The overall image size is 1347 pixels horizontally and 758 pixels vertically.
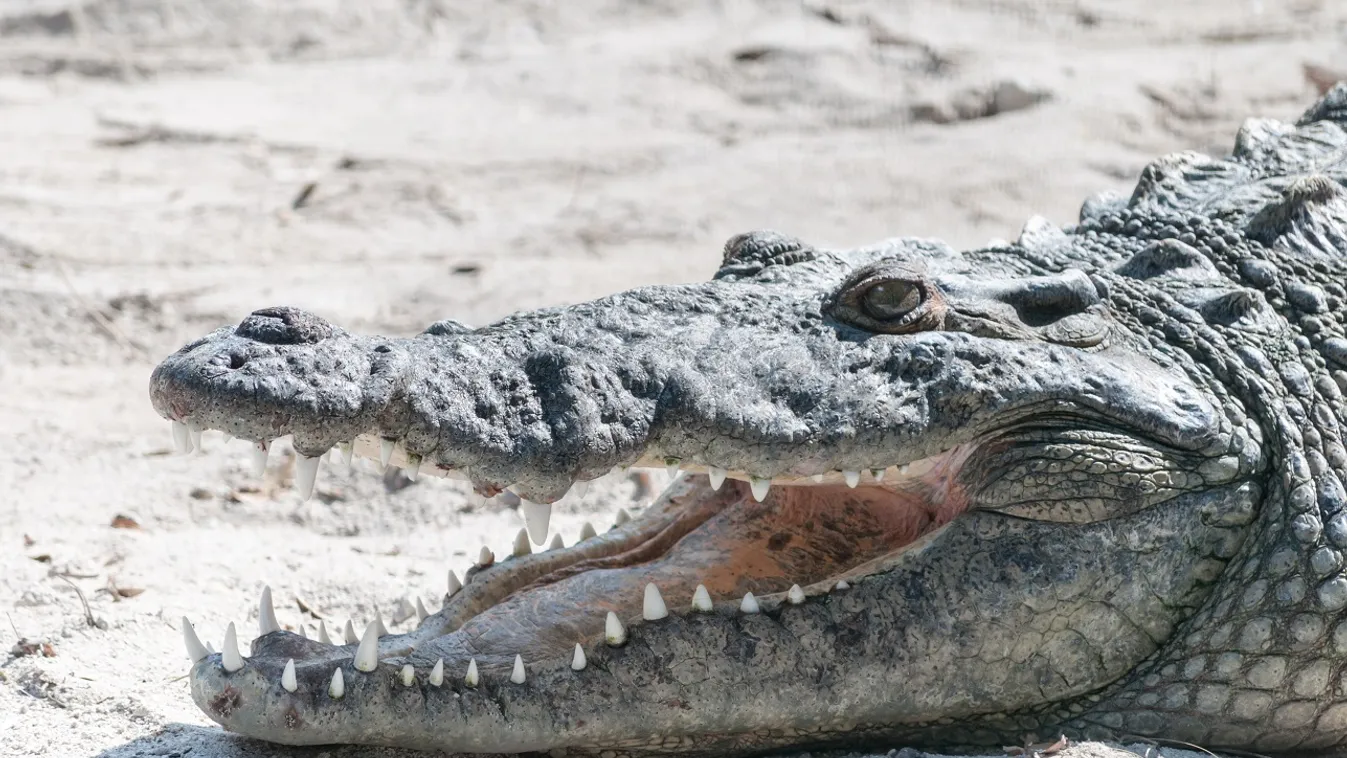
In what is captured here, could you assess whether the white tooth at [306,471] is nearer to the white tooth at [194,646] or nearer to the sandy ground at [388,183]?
the white tooth at [194,646]

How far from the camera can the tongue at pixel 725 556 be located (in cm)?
367

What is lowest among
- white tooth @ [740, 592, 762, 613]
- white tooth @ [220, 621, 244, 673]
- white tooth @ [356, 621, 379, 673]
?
white tooth @ [220, 621, 244, 673]

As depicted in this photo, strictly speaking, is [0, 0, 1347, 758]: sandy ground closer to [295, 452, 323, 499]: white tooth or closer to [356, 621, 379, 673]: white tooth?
[356, 621, 379, 673]: white tooth

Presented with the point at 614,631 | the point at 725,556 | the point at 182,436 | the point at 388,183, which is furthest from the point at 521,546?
the point at 388,183

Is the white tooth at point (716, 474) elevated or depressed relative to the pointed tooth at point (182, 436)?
depressed

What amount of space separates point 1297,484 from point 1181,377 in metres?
0.37

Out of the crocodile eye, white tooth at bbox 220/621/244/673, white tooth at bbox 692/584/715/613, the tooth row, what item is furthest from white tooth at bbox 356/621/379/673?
the crocodile eye

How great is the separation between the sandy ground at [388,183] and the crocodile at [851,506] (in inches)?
21.8

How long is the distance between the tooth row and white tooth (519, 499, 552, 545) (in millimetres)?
275

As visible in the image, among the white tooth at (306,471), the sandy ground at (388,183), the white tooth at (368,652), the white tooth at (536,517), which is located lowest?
the sandy ground at (388,183)

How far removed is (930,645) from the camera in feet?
11.6

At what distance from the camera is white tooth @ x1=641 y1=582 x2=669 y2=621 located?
11.3 feet

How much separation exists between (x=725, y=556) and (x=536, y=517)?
2.86 feet

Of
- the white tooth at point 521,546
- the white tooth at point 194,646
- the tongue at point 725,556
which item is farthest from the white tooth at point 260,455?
the white tooth at point 521,546
